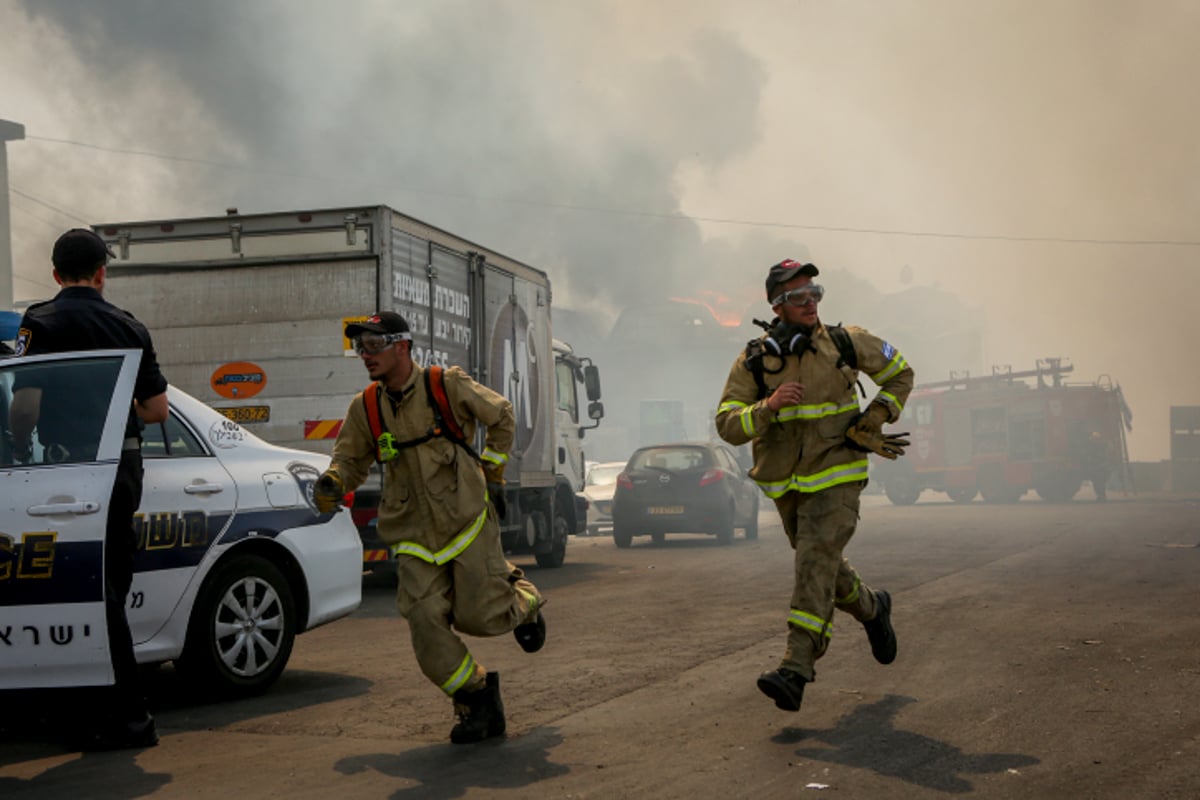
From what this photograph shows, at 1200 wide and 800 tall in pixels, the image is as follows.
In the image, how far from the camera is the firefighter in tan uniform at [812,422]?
5.33 metres

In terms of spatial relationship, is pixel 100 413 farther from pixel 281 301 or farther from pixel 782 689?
pixel 281 301

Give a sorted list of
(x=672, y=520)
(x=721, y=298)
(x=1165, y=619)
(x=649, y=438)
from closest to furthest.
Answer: (x=1165, y=619) → (x=672, y=520) → (x=649, y=438) → (x=721, y=298)

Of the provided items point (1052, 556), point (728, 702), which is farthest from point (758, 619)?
point (1052, 556)

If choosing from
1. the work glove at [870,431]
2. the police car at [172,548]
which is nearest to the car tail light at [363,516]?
the police car at [172,548]

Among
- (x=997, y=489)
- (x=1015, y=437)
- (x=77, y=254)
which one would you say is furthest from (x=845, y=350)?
(x=997, y=489)

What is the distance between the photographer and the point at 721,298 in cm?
6706

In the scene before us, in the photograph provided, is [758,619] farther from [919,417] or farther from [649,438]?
[649,438]

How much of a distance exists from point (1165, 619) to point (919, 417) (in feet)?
83.7

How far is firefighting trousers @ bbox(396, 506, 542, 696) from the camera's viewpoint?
4895 millimetres

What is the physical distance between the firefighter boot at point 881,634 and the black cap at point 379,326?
8.25 feet

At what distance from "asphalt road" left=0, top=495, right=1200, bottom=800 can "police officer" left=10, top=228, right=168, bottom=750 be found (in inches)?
6.8

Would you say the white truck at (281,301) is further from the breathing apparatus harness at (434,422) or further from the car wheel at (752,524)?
the car wheel at (752,524)

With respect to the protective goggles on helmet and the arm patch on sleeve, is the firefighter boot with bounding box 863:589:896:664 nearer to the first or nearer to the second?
the protective goggles on helmet

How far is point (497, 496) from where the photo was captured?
5133 millimetres
